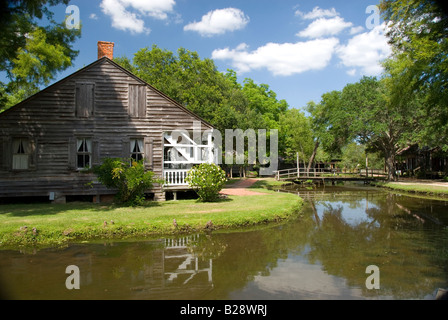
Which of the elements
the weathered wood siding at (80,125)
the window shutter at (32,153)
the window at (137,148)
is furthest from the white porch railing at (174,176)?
the window shutter at (32,153)

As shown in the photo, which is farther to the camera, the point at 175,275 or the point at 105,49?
the point at 105,49

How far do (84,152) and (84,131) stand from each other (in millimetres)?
1121

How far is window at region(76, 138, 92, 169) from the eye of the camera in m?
15.1

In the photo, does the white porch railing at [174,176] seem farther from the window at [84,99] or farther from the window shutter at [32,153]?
the window shutter at [32,153]

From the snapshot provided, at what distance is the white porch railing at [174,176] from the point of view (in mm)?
15773

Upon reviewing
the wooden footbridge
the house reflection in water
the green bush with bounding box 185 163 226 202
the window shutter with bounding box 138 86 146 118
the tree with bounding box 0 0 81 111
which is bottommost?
the house reflection in water

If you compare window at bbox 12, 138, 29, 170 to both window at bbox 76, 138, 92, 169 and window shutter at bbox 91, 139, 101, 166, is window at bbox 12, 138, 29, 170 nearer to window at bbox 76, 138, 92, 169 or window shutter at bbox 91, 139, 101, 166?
window at bbox 76, 138, 92, 169

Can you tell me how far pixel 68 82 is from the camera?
588 inches

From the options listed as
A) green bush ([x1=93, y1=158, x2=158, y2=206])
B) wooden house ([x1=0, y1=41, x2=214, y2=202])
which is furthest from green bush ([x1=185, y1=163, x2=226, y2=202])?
green bush ([x1=93, y1=158, x2=158, y2=206])

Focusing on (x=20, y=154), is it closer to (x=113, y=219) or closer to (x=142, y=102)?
(x=142, y=102)

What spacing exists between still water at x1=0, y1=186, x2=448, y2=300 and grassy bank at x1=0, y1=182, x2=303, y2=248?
67 cm

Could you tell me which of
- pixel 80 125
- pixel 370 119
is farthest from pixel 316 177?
pixel 80 125

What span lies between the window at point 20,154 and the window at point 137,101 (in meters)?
5.58

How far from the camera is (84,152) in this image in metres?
15.1
